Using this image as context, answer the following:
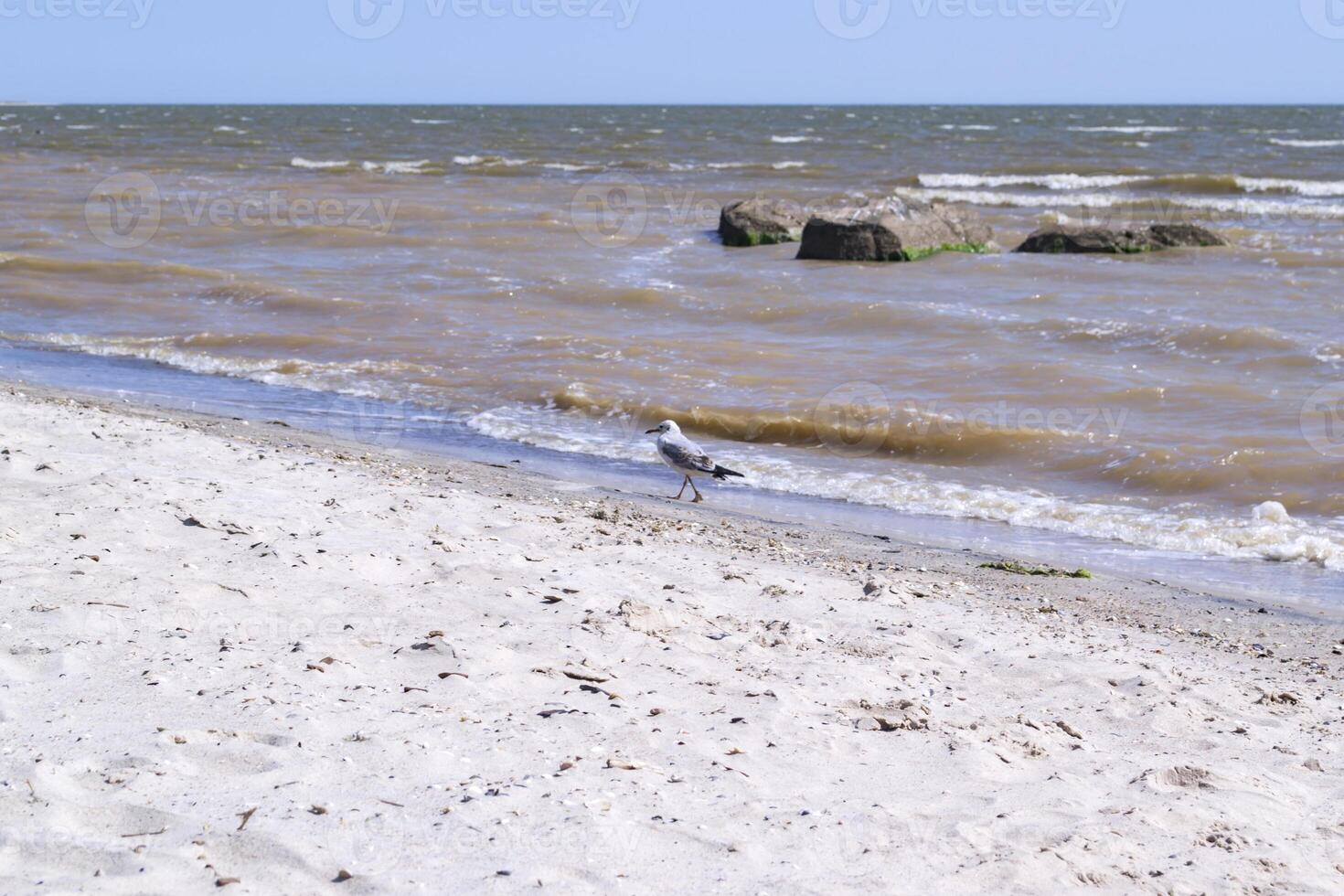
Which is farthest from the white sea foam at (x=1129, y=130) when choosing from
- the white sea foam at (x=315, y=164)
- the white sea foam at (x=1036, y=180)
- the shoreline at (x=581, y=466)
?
the shoreline at (x=581, y=466)

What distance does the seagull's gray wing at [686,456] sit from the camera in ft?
25.9

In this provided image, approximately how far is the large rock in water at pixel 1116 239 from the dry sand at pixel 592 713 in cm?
1351

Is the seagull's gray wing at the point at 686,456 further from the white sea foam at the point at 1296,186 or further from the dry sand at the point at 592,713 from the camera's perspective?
the white sea foam at the point at 1296,186

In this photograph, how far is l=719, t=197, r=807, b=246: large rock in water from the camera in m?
20.0

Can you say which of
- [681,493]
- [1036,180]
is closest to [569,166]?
[1036,180]

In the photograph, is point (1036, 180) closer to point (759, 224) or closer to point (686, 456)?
point (759, 224)

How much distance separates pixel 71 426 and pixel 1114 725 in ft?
18.5

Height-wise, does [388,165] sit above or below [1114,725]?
above

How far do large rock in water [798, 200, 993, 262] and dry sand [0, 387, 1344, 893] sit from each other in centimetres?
1226

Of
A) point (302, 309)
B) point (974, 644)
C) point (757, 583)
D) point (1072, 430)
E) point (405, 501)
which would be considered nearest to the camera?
point (974, 644)

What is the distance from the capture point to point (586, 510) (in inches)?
273

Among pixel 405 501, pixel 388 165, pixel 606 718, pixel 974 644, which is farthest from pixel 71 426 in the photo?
pixel 388 165

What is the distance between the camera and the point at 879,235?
18.1 metres

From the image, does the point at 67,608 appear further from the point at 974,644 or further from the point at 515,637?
the point at 974,644
